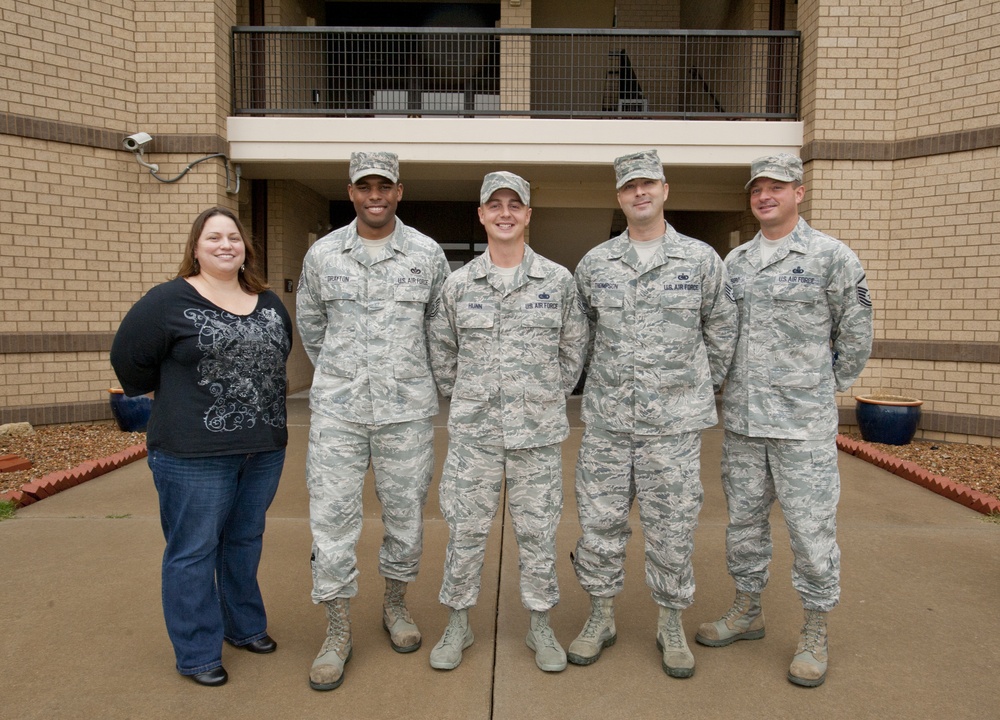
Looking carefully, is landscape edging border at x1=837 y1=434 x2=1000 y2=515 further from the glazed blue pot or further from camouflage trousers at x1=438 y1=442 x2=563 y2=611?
the glazed blue pot

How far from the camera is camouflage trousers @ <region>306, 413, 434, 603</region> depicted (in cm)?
272

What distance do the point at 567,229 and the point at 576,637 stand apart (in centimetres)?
841

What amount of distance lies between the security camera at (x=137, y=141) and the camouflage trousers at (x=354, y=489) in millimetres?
5909

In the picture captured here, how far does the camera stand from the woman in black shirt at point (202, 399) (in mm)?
2521

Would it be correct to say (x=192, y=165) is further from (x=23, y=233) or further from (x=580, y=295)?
(x=580, y=295)

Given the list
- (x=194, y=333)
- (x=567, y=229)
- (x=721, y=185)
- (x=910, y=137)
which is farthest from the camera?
(x=567, y=229)

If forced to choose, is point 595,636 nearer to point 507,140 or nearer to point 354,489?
point 354,489

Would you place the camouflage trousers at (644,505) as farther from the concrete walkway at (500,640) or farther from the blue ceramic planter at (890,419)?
the blue ceramic planter at (890,419)

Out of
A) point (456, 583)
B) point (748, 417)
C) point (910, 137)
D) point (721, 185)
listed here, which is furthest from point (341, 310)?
point (721, 185)

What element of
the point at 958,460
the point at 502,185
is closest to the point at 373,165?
the point at 502,185

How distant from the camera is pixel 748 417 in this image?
9.19ft

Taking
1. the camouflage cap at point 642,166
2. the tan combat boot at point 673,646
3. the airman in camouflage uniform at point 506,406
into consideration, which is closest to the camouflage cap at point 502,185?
the airman in camouflage uniform at point 506,406

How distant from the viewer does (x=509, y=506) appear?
109 inches

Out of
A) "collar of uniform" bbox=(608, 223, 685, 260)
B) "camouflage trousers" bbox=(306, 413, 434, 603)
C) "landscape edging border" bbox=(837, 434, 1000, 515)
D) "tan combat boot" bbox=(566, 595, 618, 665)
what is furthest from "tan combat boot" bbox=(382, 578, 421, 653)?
"landscape edging border" bbox=(837, 434, 1000, 515)
